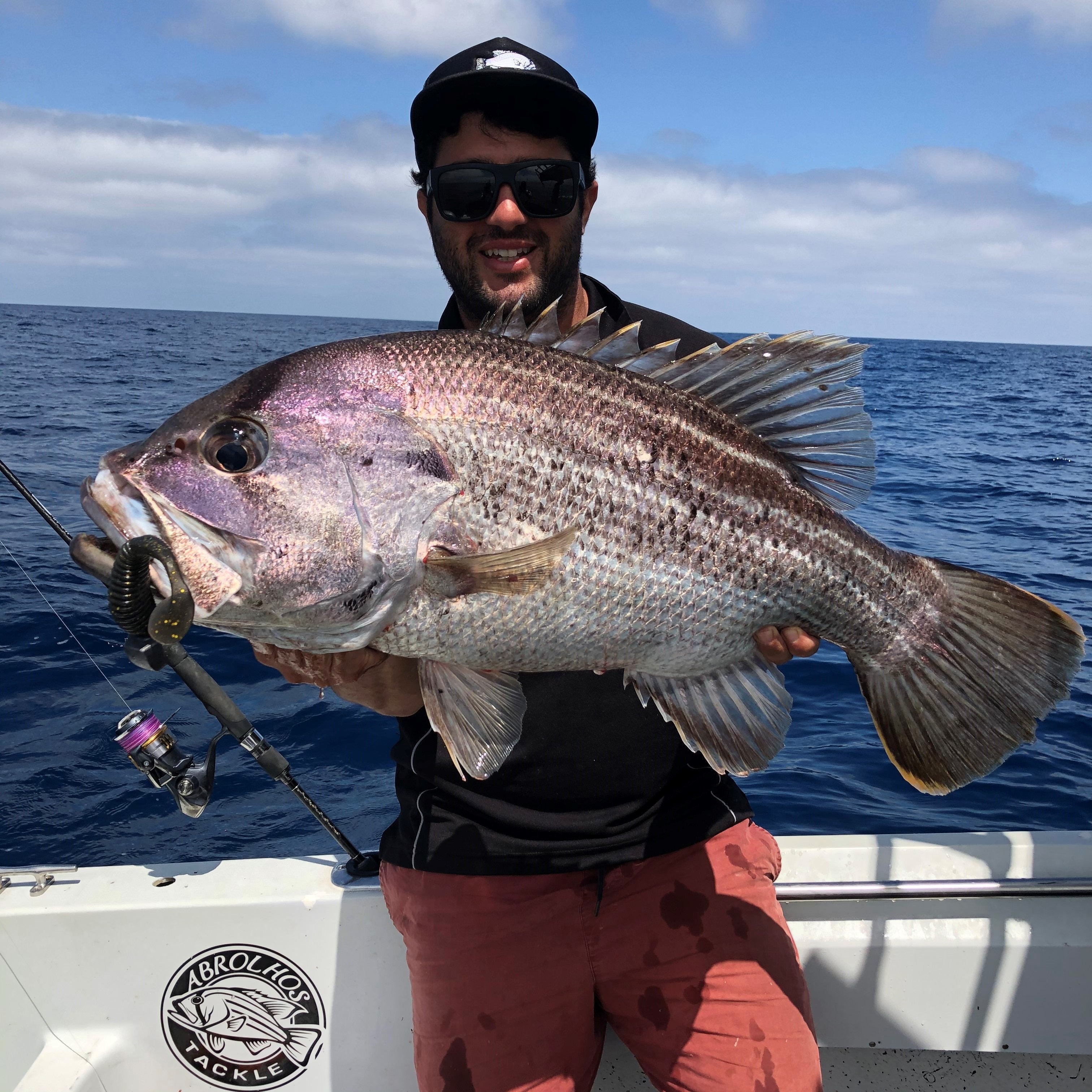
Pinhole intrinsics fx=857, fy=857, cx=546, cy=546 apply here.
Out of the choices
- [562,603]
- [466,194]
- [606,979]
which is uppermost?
[466,194]

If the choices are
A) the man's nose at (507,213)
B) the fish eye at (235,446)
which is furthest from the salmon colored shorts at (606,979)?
the man's nose at (507,213)

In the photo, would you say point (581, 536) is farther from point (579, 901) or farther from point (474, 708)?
point (579, 901)

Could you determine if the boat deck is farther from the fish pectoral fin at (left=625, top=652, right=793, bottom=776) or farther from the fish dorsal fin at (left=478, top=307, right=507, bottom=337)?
the fish dorsal fin at (left=478, top=307, right=507, bottom=337)

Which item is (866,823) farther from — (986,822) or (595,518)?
(595,518)

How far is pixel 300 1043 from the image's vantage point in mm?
3109

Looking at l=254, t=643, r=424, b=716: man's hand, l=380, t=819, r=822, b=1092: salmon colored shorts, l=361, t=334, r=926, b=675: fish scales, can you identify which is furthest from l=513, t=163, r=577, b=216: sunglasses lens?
l=380, t=819, r=822, b=1092: salmon colored shorts

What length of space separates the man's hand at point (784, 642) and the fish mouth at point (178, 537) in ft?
4.29

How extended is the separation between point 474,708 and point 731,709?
72 cm

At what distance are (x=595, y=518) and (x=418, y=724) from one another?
1.15 meters

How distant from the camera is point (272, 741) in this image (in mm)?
6066

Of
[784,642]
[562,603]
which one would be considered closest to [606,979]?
[784,642]

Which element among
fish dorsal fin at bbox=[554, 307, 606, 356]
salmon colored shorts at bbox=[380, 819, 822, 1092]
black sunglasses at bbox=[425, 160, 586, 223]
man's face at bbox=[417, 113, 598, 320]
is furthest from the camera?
man's face at bbox=[417, 113, 598, 320]

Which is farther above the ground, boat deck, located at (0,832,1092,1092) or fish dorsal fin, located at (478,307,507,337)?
fish dorsal fin, located at (478,307,507,337)

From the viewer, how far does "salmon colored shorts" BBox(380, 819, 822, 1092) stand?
2.49 meters
